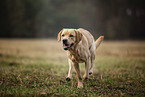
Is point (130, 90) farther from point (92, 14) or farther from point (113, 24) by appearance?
point (92, 14)

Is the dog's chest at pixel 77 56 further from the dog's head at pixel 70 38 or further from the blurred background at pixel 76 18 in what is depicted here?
the blurred background at pixel 76 18

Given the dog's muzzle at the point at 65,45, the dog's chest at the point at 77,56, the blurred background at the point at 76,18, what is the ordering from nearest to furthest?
the dog's muzzle at the point at 65,45
the dog's chest at the point at 77,56
the blurred background at the point at 76,18

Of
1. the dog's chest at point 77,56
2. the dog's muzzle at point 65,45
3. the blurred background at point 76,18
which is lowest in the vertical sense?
the dog's chest at point 77,56

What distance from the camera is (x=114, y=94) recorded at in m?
2.89

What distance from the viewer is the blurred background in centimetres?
3012

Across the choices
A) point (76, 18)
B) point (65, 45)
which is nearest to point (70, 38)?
point (65, 45)

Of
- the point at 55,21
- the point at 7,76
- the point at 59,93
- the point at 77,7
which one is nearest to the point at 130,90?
the point at 59,93

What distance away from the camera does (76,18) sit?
139 ft

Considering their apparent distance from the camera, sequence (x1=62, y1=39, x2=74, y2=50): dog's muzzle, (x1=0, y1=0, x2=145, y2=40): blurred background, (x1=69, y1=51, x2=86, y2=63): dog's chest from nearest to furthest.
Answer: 1. (x1=62, y1=39, x2=74, y2=50): dog's muzzle
2. (x1=69, y1=51, x2=86, y2=63): dog's chest
3. (x1=0, y1=0, x2=145, y2=40): blurred background

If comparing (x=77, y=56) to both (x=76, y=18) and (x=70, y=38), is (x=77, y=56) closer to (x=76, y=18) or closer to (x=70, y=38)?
(x=70, y=38)

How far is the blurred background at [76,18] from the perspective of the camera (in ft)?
98.8

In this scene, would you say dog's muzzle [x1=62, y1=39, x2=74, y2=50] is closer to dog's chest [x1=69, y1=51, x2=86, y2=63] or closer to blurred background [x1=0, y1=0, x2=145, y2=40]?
dog's chest [x1=69, y1=51, x2=86, y2=63]

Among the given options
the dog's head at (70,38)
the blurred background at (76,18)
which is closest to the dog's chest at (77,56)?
the dog's head at (70,38)

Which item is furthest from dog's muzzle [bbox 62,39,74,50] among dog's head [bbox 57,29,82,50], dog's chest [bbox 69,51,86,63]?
dog's chest [bbox 69,51,86,63]
